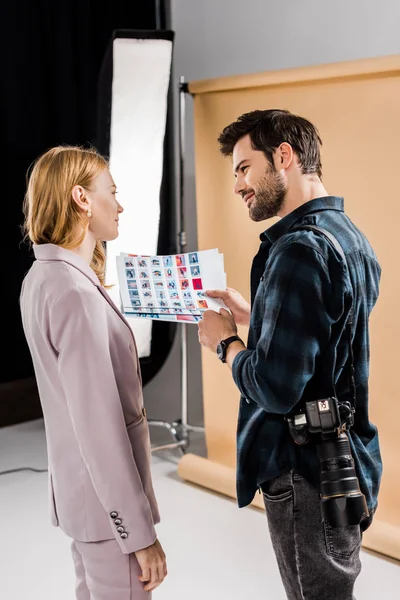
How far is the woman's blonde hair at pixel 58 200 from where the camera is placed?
1.32m

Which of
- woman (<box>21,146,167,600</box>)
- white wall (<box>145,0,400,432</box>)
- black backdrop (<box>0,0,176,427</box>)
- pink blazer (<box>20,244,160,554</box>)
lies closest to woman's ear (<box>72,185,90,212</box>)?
woman (<box>21,146,167,600</box>)

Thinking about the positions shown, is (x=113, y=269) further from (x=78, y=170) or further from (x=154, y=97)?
(x=78, y=170)

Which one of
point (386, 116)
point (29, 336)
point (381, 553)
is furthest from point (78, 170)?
point (381, 553)

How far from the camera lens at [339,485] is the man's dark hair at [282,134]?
526 millimetres

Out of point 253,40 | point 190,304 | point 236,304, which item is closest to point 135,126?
point 253,40

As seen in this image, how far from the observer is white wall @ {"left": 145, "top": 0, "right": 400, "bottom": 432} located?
3445mm

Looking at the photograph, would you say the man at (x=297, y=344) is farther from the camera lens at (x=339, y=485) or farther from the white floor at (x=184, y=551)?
the white floor at (x=184, y=551)

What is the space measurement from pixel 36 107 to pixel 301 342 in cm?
336

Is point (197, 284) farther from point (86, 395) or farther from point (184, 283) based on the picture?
point (86, 395)

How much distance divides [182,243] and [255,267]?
213cm

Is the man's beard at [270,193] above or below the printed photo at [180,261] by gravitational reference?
above

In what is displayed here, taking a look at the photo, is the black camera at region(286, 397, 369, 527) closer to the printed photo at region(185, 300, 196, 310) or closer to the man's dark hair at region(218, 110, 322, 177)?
the man's dark hair at region(218, 110, 322, 177)

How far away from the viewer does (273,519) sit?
141cm

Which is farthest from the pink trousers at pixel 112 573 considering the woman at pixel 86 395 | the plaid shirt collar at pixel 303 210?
the plaid shirt collar at pixel 303 210
